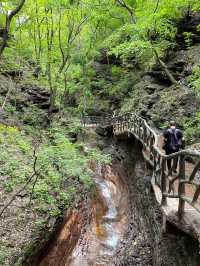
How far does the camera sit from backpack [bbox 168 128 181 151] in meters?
10.1

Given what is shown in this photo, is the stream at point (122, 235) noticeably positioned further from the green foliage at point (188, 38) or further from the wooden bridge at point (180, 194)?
the green foliage at point (188, 38)

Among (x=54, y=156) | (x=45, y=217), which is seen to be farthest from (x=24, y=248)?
(x=54, y=156)

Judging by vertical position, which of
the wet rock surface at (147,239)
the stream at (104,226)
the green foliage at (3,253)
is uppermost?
the green foliage at (3,253)

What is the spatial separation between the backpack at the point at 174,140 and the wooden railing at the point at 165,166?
455mm

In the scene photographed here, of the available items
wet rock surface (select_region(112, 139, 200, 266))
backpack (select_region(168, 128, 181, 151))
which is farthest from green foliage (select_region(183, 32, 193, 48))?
backpack (select_region(168, 128, 181, 151))

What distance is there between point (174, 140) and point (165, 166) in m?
1.83

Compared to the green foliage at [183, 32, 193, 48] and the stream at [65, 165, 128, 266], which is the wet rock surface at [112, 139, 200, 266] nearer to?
the stream at [65, 165, 128, 266]

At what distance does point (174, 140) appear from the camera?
399 inches

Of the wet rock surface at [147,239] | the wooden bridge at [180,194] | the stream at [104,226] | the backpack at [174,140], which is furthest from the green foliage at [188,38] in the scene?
the backpack at [174,140]

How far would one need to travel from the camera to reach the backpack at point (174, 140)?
398 inches

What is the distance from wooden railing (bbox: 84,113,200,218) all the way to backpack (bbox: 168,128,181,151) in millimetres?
455

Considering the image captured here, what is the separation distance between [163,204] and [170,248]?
1359mm

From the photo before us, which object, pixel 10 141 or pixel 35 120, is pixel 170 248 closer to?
pixel 10 141

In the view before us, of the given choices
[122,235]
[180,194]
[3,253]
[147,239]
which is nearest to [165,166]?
[180,194]
